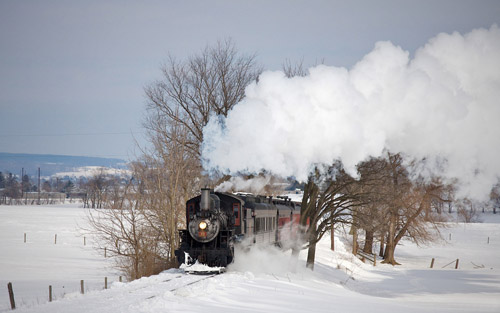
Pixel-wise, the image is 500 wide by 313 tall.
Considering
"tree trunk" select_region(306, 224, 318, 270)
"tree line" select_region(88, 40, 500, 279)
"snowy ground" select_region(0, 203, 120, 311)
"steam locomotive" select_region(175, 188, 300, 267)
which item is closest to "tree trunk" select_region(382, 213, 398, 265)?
"tree line" select_region(88, 40, 500, 279)

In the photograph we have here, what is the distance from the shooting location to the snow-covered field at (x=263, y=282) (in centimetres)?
1402

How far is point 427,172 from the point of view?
21.6m

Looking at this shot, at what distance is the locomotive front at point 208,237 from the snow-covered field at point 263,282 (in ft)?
2.73

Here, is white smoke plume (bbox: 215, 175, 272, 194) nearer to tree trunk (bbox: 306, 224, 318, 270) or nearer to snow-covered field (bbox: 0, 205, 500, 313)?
snow-covered field (bbox: 0, 205, 500, 313)

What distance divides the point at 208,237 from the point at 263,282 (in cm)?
302

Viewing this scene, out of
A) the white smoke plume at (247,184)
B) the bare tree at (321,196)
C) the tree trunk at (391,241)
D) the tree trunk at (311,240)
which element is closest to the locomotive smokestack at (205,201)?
the bare tree at (321,196)

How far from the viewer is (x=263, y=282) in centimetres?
1836

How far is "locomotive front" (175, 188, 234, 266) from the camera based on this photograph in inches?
787

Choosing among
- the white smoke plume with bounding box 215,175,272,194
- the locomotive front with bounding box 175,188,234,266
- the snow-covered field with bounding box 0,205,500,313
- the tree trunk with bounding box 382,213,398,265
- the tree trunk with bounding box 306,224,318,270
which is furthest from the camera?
the tree trunk with bounding box 382,213,398,265

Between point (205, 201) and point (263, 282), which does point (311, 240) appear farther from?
point (263, 282)

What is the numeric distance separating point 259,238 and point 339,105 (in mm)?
7082

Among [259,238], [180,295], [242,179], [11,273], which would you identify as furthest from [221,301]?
[11,273]

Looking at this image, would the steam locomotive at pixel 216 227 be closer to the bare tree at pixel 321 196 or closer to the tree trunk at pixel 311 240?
the bare tree at pixel 321 196

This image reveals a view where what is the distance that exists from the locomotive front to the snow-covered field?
0.83 metres
